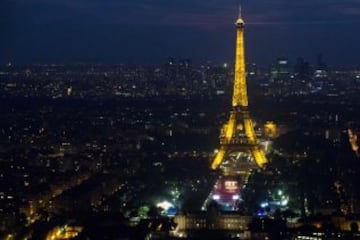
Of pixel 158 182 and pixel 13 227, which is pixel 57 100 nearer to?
pixel 158 182

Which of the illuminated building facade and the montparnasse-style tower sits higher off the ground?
the montparnasse-style tower

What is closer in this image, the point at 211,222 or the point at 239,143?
the point at 211,222

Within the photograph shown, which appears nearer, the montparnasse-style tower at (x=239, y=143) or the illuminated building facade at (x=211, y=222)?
the illuminated building facade at (x=211, y=222)

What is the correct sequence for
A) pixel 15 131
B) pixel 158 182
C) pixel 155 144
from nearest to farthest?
pixel 158 182 < pixel 155 144 < pixel 15 131

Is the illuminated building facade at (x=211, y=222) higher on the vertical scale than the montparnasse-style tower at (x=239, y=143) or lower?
lower

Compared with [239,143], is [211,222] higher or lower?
lower

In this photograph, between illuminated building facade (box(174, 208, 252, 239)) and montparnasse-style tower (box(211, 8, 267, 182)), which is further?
montparnasse-style tower (box(211, 8, 267, 182))

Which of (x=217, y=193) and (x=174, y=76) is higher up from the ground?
(x=174, y=76)

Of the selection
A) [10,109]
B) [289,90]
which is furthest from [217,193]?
[289,90]
